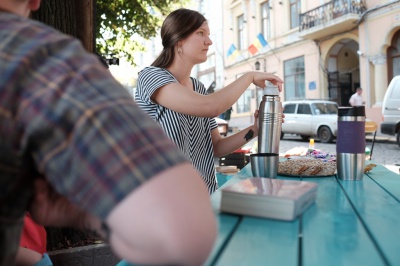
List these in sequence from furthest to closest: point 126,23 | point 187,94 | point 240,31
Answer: point 240,31 → point 126,23 → point 187,94

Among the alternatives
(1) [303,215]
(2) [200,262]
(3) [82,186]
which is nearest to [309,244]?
(1) [303,215]

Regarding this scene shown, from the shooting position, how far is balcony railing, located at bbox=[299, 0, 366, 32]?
49.2 ft

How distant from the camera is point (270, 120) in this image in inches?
69.3

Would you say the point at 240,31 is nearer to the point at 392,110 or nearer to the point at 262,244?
the point at 392,110

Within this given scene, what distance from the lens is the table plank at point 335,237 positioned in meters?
0.84

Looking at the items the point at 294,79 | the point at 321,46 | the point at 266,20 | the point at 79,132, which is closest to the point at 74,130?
the point at 79,132

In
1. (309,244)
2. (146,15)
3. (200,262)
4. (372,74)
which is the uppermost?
(146,15)

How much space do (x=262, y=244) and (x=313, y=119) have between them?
12613 mm

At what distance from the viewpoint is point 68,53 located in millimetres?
571

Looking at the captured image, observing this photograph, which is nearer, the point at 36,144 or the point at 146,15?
the point at 36,144

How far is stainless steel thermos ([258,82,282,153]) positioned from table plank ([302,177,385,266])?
17.7 inches

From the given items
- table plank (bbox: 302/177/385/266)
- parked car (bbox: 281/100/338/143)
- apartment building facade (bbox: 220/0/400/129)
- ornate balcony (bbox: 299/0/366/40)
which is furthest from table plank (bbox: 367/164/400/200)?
ornate balcony (bbox: 299/0/366/40)

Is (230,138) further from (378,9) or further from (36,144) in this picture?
(378,9)

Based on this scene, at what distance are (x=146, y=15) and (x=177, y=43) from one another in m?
7.73
